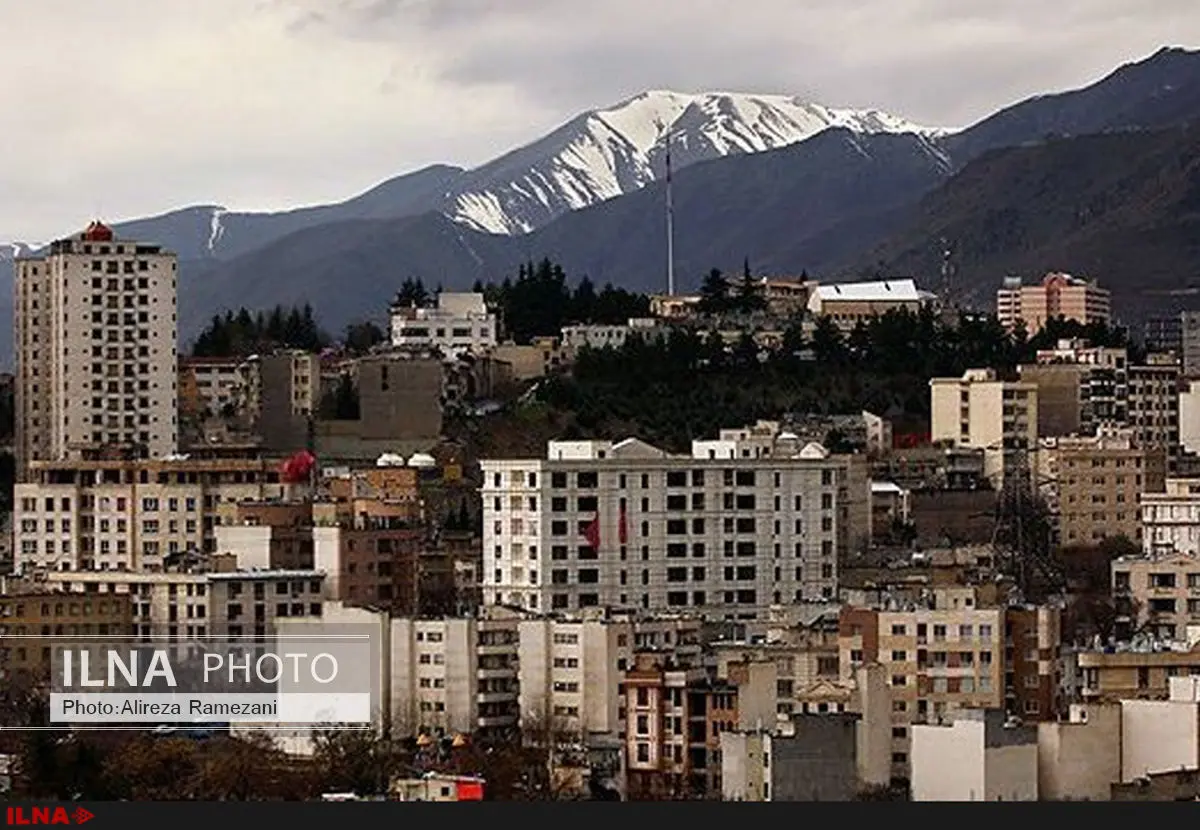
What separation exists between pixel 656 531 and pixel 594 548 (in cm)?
60

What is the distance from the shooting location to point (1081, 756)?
61.2 feet

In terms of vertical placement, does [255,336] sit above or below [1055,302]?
below

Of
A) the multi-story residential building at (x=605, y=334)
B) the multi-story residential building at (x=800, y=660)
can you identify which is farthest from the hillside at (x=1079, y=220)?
the multi-story residential building at (x=800, y=660)

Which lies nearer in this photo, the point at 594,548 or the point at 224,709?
the point at 224,709

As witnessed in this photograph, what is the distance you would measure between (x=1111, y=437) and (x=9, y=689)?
1406cm

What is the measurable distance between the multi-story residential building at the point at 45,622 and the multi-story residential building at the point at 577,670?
3.40 meters

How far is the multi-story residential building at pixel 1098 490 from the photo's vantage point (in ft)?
113

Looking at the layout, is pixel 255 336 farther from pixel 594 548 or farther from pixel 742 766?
pixel 742 766

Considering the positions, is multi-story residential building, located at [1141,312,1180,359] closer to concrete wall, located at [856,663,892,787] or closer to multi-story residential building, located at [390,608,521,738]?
multi-story residential building, located at [390,608,521,738]

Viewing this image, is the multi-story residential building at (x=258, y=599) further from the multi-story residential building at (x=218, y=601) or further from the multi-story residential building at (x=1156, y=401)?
the multi-story residential building at (x=1156, y=401)

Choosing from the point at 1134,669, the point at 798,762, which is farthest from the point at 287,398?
the point at 798,762

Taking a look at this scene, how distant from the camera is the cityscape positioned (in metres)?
20.6

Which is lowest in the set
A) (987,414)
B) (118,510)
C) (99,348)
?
(118,510)

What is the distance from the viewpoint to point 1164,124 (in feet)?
332
